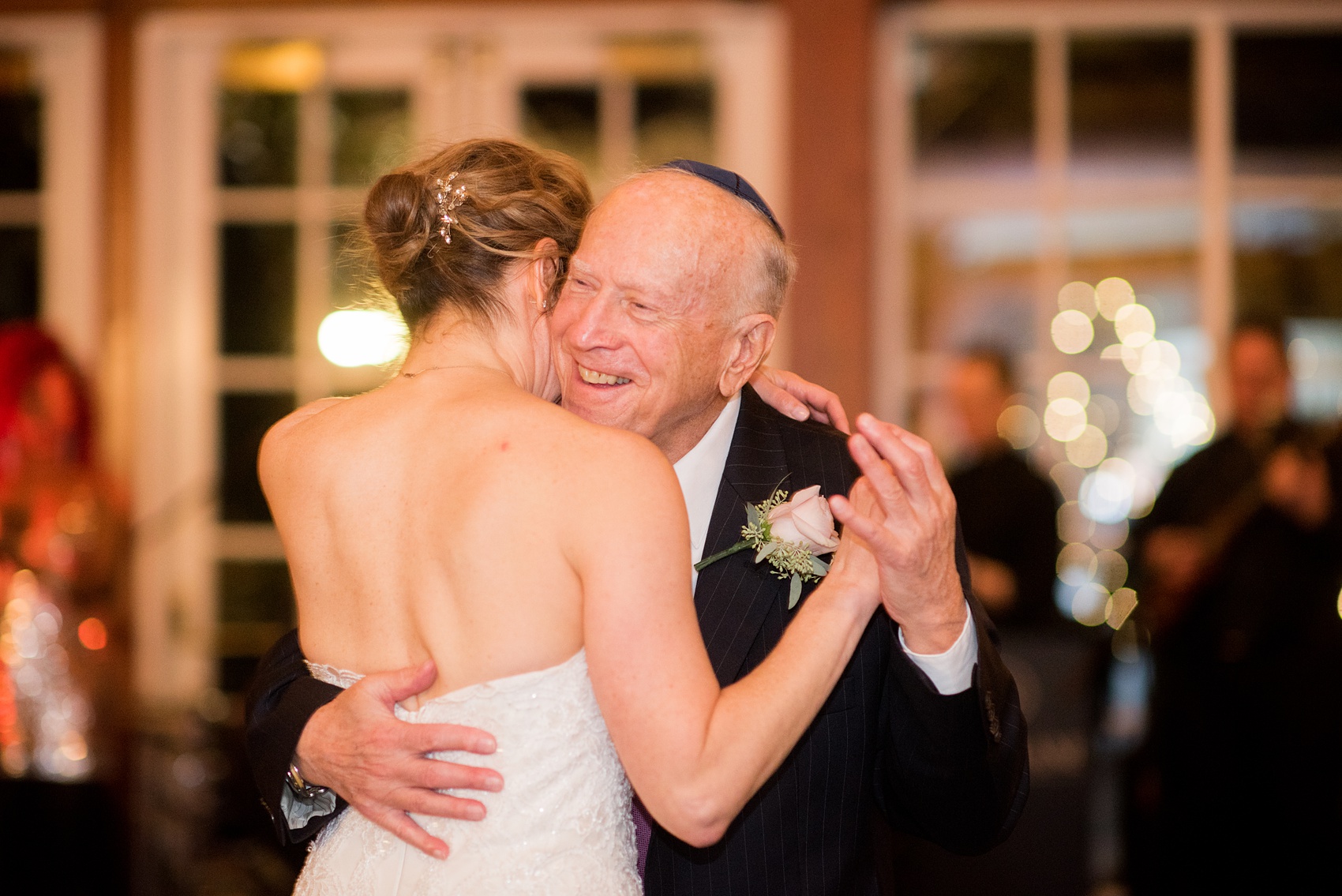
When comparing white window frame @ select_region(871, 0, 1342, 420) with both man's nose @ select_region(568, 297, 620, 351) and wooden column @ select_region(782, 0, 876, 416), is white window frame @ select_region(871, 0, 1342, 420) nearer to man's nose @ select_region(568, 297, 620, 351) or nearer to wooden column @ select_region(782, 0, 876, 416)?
wooden column @ select_region(782, 0, 876, 416)

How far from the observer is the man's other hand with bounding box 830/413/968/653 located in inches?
59.9

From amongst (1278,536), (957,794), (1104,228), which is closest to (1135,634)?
(1278,536)

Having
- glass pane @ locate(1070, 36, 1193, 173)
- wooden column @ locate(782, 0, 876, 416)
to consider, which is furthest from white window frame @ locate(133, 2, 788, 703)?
glass pane @ locate(1070, 36, 1193, 173)

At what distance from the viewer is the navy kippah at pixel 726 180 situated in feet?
6.51

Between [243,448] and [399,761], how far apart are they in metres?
3.83

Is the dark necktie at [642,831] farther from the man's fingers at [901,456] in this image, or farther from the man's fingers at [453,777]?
the man's fingers at [901,456]

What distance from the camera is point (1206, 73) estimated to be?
4785 millimetres

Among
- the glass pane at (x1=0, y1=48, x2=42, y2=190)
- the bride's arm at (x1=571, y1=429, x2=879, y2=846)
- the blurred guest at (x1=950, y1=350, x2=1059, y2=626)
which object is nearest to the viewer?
the bride's arm at (x1=571, y1=429, x2=879, y2=846)

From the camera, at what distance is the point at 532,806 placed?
1537 mm

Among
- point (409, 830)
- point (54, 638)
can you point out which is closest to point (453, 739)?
point (409, 830)

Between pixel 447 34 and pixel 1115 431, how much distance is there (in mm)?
3221

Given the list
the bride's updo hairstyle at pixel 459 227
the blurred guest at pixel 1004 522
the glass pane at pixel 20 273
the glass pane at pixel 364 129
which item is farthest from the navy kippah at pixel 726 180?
the glass pane at pixel 20 273

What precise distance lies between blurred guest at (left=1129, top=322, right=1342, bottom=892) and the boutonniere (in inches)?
113

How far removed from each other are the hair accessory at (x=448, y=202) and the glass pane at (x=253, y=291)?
141 inches
